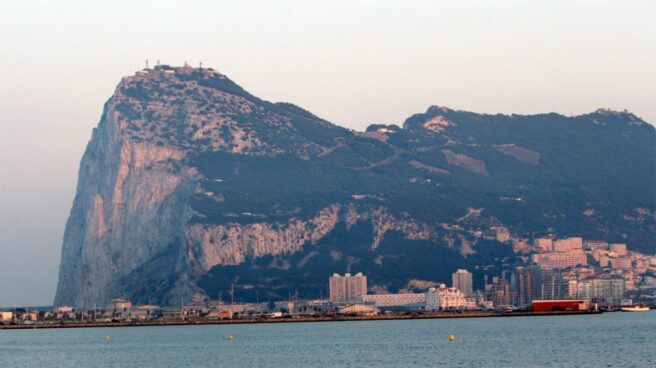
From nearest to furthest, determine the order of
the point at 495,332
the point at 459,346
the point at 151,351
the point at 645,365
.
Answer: the point at 645,365 → the point at 459,346 → the point at 151,351 → the point at 495,332

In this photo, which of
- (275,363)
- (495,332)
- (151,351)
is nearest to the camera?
(275,363)

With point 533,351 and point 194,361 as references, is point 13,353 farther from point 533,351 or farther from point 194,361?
point 533,351

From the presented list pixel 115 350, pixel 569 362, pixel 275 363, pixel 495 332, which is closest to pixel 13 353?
pixel 115 350

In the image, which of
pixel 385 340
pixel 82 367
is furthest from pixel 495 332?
pixel 82 367

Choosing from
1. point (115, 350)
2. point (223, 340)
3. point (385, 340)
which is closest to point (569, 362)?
point (385, 340)

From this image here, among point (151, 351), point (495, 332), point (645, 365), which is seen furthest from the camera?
point (495, 332)

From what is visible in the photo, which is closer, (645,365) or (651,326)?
(645,365)

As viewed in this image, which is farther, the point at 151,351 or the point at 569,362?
the point at 151,351

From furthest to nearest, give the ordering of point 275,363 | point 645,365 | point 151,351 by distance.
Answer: point 151,351 → point 275,363 → point 645,365

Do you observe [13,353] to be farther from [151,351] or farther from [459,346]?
[459,346]
